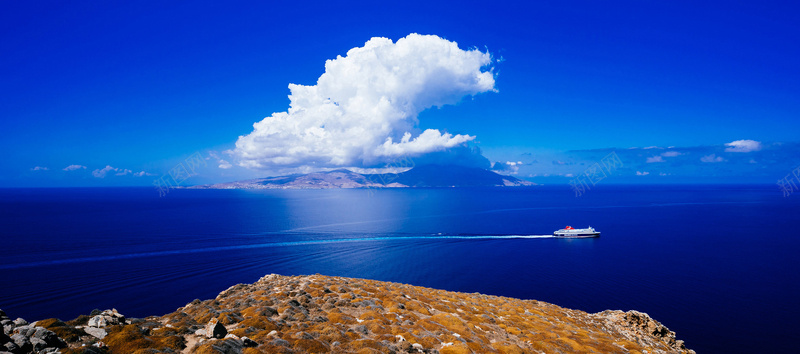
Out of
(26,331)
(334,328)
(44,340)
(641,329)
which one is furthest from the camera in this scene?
(641,329)

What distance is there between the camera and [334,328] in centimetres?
2138

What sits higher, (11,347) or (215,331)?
(11,347)

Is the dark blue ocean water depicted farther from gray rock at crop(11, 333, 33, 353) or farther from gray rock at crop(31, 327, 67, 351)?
gray rock at crop(11, 333, 33, 353)

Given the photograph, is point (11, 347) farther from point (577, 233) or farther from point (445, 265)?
point (577, 233)

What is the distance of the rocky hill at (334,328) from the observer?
611 inches

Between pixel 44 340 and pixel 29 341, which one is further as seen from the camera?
pixel 44 340

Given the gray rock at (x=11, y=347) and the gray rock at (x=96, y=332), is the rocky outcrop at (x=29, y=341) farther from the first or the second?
the gray rock at (x=96, y=332)

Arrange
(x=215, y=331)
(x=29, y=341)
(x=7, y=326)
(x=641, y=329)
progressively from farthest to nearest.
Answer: (x=641, y=329), (x=215, y=331), (x=7, y=326), (x=29, y=341)

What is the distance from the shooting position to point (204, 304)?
92.2ft

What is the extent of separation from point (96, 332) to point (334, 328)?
1235cm

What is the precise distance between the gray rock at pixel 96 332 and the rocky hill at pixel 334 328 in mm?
46

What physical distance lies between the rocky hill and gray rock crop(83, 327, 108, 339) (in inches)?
1.8

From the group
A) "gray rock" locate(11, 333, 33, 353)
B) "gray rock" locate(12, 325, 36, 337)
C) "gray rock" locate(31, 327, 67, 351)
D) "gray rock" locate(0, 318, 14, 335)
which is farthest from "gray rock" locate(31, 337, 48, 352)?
"gray rock" locate(0, 318, 14, 335)

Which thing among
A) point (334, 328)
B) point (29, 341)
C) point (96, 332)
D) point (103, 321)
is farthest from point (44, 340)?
point (334, 328)
